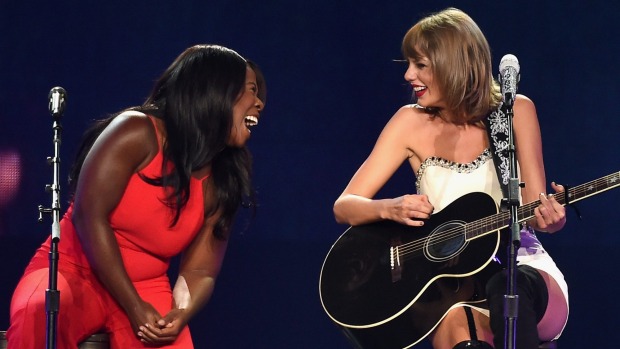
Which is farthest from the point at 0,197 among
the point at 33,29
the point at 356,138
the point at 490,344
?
the point at 490,344

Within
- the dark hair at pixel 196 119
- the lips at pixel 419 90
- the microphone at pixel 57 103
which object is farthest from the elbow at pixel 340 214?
the microphone at pixel 57 103

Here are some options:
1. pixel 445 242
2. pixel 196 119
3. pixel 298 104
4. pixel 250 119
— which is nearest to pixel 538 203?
pixel 445 242

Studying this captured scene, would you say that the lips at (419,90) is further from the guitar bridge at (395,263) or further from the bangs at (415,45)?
the guitar bridge at (395,263)

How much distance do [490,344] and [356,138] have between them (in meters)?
2.20

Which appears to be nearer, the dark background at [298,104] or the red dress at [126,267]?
the red dress at [126,267]

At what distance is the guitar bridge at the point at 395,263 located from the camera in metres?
3.33

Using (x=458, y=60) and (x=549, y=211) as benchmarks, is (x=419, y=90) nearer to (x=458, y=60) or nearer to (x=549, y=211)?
(x=458, y=60)

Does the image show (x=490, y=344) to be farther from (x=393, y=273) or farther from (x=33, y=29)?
(x=33, y=29)

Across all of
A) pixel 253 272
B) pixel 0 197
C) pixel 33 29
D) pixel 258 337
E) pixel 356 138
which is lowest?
pixel 258 337

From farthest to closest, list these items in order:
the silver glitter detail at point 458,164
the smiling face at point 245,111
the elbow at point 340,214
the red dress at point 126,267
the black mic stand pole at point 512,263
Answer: the elbow at point 340,214, the silver glitter detail at point 458,164, the smiling face at point 245,111, the red dress at point 126,267, the black mic stand pole at point 512,263

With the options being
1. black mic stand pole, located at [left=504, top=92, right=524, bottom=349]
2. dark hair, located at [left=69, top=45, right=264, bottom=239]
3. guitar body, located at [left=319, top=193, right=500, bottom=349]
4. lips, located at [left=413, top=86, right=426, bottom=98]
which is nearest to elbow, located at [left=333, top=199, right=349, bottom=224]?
guitar body, located at [left=319, top=193, right=500, bottom=349]

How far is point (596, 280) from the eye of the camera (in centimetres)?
507

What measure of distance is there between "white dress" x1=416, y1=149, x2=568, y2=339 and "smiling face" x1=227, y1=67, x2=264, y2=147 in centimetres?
72

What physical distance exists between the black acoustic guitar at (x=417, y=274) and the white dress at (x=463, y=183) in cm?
15
